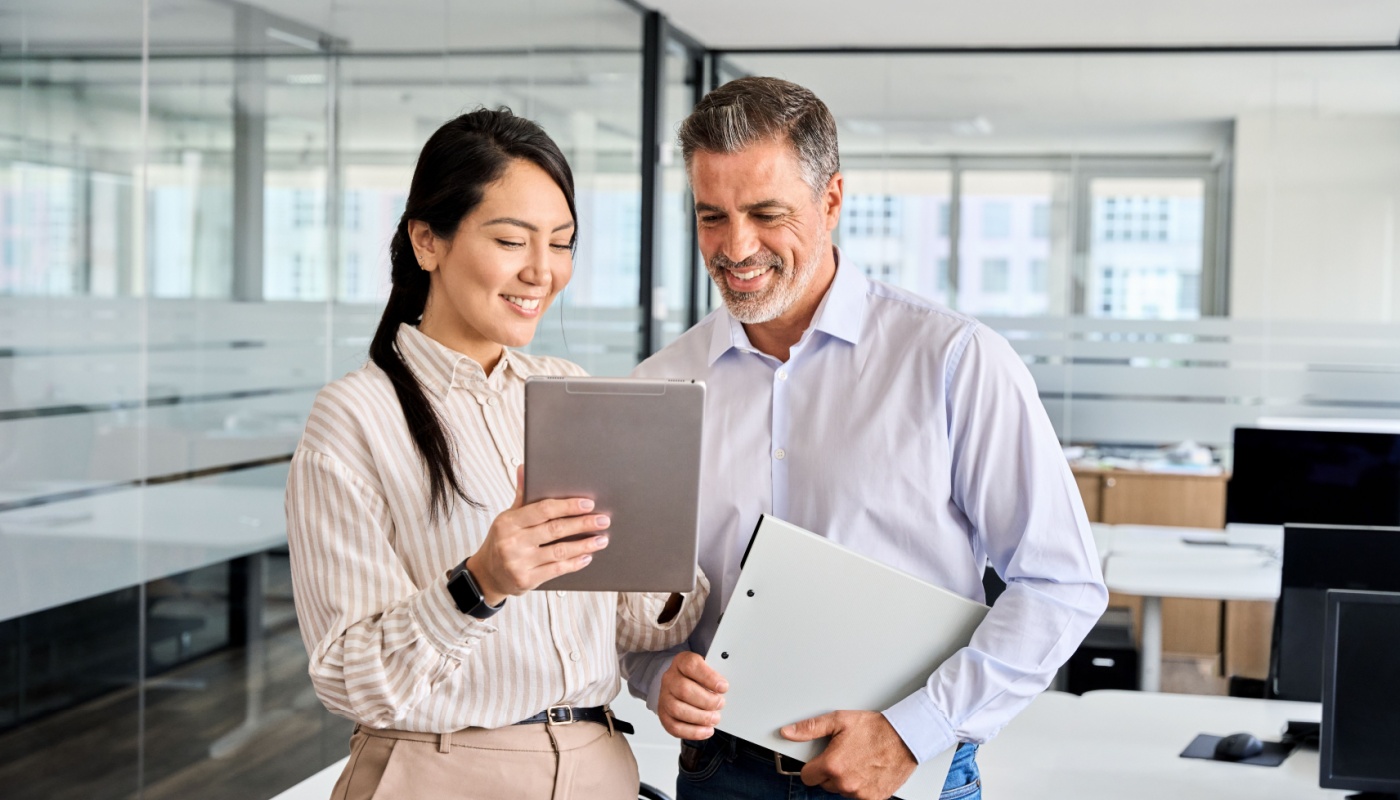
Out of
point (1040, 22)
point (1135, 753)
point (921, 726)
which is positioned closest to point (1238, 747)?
point (1135, 753)

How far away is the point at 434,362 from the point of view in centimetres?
148

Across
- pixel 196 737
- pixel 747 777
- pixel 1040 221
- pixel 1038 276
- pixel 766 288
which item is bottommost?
pixel 196 737

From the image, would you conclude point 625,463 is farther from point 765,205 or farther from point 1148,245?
point 1148,245

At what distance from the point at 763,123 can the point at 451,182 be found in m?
0.37

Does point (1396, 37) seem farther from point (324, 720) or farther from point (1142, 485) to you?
point (324, 720)

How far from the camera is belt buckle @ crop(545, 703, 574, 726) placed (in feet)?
4.69

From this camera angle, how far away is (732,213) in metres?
1.56

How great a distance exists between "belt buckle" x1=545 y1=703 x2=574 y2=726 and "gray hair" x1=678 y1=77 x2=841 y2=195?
2.16 ft

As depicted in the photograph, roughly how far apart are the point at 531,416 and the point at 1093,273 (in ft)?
20.3

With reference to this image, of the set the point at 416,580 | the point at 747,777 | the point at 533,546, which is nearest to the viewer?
the point at 533,546

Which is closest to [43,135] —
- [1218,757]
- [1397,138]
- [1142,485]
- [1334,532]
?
[1218,757]

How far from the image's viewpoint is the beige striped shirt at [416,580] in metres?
1.28

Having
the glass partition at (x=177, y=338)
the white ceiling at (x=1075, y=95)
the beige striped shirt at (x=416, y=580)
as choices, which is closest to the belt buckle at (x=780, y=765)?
the beige striped shirt at (x=416, y=580)

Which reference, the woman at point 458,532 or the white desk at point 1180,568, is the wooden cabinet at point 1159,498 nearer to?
the white desk at point 1180,568
